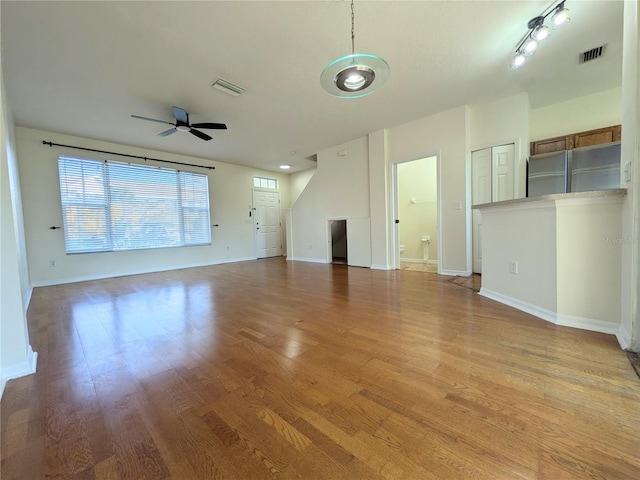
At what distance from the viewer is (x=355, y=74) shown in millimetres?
1786

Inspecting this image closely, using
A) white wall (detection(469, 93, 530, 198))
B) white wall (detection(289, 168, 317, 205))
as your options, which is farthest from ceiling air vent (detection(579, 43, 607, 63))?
white wall (detection(289, 168, 317, 205))

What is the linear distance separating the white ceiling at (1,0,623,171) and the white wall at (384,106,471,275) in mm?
288

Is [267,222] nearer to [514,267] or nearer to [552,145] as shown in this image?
[514,267]

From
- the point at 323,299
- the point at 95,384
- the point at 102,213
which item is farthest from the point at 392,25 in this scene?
the point at 102,213

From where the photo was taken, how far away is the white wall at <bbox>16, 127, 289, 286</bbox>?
4.27 metres

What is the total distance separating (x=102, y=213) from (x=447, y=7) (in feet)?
21.1

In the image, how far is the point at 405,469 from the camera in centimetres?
87

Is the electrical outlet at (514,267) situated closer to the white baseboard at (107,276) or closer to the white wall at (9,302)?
the white wall at (9,302)

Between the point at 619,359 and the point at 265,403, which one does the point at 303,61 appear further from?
the point at 619,359

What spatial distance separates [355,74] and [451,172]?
3.16m

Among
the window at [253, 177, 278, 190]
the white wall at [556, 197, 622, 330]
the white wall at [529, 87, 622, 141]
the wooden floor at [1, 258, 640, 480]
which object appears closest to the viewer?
the wooden floor at [1, 258, 640, 480]

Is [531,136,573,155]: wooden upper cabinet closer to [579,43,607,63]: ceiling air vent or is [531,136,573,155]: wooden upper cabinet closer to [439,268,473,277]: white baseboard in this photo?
[579,43,607,63]: ceiling air vent

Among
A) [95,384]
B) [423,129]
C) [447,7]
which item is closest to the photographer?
[95,384]

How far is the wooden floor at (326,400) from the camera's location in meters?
0.91
